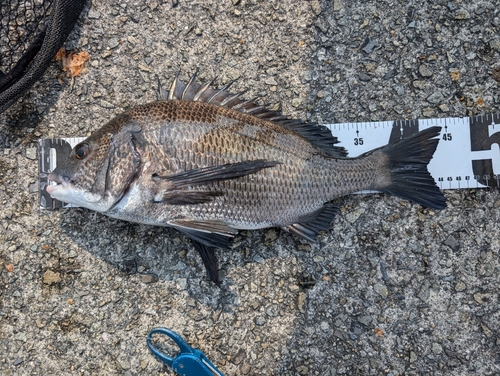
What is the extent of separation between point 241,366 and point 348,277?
94cm

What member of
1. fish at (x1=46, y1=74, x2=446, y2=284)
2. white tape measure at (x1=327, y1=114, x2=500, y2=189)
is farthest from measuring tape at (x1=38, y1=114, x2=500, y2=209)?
fish at (x1=46, y1=74, x2=446, y2=284)

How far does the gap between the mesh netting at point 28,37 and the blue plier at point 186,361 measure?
1.87m

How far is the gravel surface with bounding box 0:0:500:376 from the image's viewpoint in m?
2.47

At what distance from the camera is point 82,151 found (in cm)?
217

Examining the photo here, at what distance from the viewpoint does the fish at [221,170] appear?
84.5 inches

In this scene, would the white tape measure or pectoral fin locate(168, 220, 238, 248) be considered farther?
the white tape measure

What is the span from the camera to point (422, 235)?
2504mm

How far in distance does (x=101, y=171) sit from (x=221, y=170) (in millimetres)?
713

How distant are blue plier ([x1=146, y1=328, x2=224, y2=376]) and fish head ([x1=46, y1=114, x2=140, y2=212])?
935 millimetres

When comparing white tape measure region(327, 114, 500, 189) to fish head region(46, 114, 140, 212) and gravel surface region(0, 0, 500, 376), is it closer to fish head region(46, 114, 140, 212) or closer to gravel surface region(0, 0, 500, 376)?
gravel surface region(0, 0, 500, 376)

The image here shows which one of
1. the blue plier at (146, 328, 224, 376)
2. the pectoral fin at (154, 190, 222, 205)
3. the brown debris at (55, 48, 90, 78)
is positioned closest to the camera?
the pectoral fin at (154, 190, 222, 205)

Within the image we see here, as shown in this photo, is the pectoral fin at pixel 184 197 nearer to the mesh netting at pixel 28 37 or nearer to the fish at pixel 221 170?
the fish at pixel 221 170

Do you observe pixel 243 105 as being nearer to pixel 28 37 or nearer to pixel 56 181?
pixel 56 181

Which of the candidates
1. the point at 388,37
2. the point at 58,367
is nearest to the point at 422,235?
the point at 388,37
